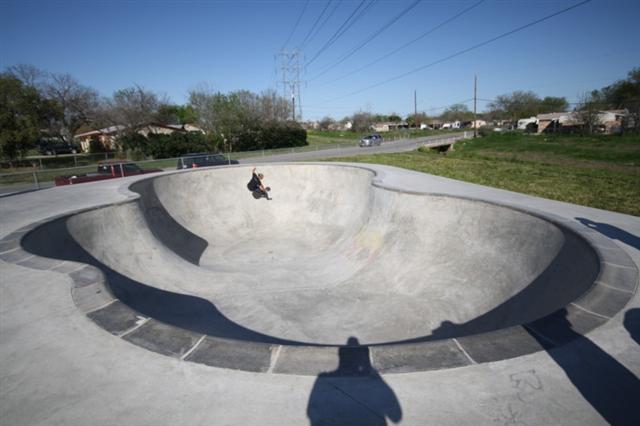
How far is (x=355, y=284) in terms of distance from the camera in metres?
7.70

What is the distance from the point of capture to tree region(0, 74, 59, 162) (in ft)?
92.6

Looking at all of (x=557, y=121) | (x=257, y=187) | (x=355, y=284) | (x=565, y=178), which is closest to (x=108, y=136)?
(x=257, y=187)

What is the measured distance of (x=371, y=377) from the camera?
8.29 ft

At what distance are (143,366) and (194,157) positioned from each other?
1784cm

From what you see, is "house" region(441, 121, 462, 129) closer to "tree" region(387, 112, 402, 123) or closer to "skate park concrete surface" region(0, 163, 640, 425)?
"tree" region(387, 112, 402, 123)

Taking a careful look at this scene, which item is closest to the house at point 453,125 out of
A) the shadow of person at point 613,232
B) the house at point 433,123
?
the house at point 433,123

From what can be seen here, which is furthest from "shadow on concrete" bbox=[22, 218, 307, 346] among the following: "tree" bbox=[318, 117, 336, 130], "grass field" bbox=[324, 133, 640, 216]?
"tree" bbox=[318, 117, 336, 130]

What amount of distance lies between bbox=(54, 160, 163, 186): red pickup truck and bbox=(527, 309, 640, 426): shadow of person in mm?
18240

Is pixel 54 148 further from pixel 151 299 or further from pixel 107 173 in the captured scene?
pixel 151 299

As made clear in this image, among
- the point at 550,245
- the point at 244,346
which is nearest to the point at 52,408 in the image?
the point at 244,346

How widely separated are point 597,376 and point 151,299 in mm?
6772

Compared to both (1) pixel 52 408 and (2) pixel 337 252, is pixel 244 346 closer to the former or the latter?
(1) pixel 52 408

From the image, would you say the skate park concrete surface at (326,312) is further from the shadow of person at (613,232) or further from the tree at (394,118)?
the tree at (394,118)

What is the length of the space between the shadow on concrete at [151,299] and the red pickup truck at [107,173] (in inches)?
376
